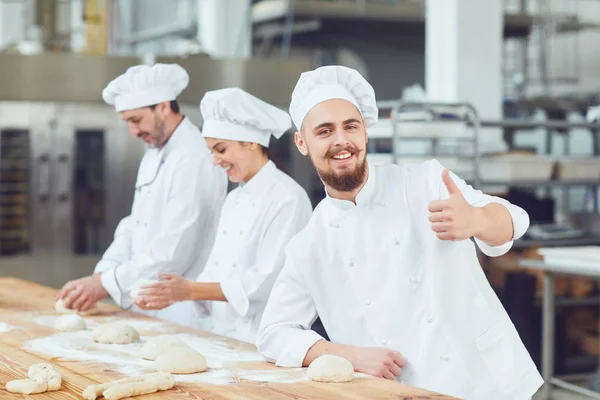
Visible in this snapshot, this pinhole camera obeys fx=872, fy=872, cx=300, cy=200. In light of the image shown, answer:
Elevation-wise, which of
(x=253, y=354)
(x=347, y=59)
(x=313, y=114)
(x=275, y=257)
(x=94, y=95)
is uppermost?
(x=347, y=59)

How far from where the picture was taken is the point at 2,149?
555 cm

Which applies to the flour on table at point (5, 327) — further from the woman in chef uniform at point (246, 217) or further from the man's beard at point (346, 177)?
the man's beard at point (346, 177)

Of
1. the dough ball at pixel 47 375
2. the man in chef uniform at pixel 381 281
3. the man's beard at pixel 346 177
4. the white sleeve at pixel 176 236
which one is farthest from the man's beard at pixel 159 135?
the dough ball at pixel 47 375

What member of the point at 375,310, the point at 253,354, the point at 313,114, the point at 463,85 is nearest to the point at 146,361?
the point at 253,354

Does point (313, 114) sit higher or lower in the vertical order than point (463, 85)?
lower

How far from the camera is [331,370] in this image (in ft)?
5.74

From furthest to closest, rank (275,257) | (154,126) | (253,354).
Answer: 1. (154,126)
2. (275,257)
3. (253,354)

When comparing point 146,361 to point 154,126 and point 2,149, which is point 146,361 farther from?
point 2,149

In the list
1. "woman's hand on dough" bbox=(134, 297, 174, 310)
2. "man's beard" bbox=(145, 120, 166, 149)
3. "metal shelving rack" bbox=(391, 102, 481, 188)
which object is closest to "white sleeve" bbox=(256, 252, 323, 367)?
"woman's hand on dough" bbox=(134, 297, 174, 310)

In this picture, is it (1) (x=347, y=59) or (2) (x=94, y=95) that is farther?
(1) (x=347, y=59)

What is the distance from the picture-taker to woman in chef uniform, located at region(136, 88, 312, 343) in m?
2.53

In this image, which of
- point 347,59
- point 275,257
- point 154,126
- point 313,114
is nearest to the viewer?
point 313,114

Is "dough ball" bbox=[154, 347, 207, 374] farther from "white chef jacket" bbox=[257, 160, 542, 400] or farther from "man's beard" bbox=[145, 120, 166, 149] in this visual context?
"man's beard" bbox=[145, 120, 166, 149]

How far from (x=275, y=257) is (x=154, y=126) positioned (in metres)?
0.78
